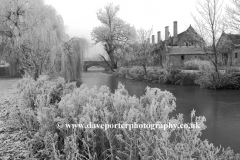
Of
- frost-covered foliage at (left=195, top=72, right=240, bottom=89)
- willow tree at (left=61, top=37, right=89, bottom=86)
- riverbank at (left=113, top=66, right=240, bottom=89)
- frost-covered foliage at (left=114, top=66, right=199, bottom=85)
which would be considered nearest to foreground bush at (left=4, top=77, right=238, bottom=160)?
willow tree at (left=61, top=37, right=89, bottom=86)

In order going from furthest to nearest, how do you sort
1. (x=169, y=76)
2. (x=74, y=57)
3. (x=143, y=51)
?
(x=143, y=51) → (x=169, y=76) → (x=74, y=57)

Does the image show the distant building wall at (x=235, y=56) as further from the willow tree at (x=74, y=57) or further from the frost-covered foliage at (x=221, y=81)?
the willow tree at (x=74, y=57)

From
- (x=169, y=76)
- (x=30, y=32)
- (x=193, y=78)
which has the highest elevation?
(x=30, y=32)

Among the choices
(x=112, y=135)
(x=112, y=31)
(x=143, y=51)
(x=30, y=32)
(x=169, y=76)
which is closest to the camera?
(x=112, y=135)

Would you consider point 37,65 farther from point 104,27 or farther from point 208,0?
point 104,27

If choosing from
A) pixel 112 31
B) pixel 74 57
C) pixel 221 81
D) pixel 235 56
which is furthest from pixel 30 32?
pixel 235 56

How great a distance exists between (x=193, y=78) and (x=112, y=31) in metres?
22.1

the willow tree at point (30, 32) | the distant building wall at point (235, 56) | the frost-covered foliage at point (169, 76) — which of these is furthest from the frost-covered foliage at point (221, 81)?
the distant building wall at point (235, 56)

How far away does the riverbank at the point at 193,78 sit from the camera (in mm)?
16359

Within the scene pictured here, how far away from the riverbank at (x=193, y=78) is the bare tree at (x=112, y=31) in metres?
12.4

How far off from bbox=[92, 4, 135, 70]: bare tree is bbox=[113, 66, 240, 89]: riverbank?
1245 cm

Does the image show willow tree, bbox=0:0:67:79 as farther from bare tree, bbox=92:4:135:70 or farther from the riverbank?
bare tree, bbox=92:4:135:70

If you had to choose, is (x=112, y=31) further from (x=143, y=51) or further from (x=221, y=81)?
(x=221, y=81)

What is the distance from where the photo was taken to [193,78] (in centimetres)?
1881
